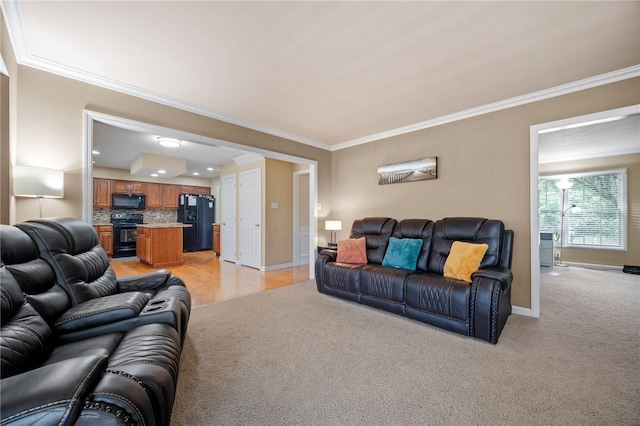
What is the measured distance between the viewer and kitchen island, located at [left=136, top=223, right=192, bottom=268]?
233 inches

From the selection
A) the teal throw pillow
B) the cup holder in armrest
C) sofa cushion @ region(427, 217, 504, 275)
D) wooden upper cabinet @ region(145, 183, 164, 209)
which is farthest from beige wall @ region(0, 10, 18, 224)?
wooden upper cabinet @ region(145, 183, 164, 209)

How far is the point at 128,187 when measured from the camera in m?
7.49

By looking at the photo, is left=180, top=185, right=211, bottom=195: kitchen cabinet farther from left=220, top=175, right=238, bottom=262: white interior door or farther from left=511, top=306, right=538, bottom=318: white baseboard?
left=511, top=306, right=538, bottom=318: white baseboard

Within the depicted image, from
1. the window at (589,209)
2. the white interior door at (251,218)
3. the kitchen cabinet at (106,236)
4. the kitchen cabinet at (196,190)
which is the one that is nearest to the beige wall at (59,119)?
the white interior door at (251,218)

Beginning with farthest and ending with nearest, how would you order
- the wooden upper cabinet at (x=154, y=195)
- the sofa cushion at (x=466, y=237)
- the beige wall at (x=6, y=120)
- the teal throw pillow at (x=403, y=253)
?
1. the wooden upper cabinet at (x=154, y=195)
2. the teal throw pillow at (x=403, y=253)
3. the sofa cushion at (x=466, y=237)
4. the beige wall at (x=6, y=120)

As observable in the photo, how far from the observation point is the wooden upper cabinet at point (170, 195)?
8094 millimetres

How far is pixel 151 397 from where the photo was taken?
104cm

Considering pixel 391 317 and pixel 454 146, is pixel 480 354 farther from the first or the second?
pixel 454 146

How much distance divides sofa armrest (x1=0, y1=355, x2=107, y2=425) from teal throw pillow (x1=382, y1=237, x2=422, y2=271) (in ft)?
9.86

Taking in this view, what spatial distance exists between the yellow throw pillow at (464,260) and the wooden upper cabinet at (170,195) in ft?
26.2

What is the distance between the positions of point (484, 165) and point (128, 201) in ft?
27.6

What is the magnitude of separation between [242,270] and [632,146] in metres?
7.98

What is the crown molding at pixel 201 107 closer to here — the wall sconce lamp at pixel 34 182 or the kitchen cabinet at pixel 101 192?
the wall sconce lamp at pixel 34 182

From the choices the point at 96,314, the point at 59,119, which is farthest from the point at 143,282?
the point at 59,119
